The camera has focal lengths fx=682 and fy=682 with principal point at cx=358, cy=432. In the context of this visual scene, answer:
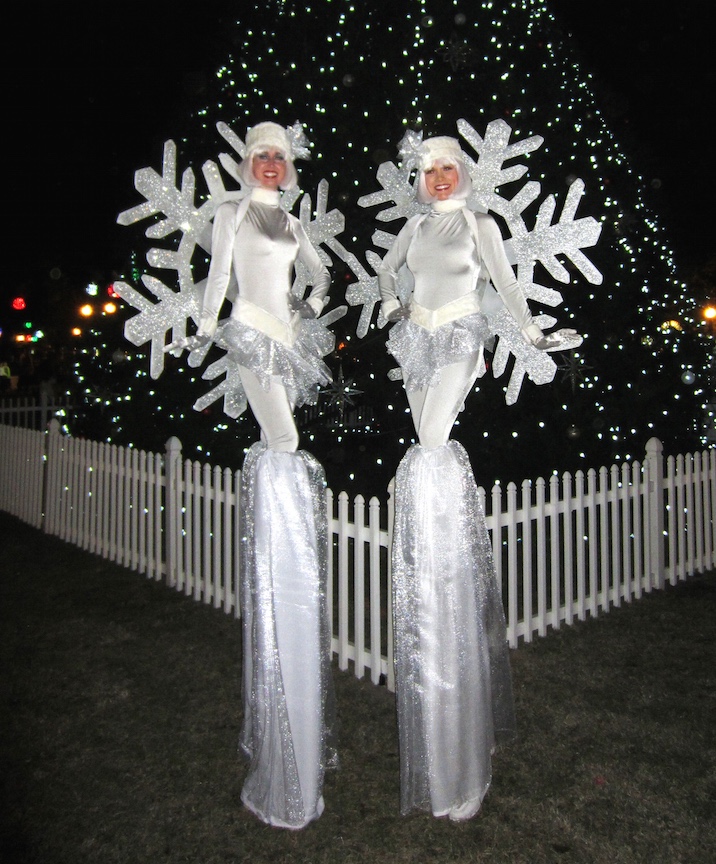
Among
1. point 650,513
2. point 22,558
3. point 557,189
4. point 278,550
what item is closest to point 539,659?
point 650,513

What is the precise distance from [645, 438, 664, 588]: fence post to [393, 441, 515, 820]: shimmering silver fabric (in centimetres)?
327

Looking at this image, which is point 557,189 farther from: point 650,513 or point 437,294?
point 437,294

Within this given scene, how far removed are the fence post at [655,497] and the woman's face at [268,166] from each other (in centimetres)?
384

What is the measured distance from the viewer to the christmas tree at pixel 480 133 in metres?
5.40

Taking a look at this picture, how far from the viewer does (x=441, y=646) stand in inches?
98.0

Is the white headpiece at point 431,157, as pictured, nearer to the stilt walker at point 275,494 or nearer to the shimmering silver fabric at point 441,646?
the stilt walker at point 275,494

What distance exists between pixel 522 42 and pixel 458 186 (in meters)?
4.01

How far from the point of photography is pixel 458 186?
8.29 ft

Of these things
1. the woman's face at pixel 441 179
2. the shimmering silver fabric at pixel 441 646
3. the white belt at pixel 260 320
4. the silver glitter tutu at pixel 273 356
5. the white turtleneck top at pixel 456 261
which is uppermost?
the woman's face at pixel 441 179

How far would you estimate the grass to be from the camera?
2.46 m

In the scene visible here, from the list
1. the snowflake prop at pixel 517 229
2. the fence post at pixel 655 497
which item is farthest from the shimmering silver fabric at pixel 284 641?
the fence post at pixel 655 497

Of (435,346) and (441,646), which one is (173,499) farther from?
(435,346)

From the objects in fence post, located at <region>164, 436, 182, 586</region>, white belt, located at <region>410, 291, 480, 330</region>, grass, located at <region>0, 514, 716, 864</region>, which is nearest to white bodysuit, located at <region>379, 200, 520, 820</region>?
white belt, located at <region>410, 291, 480, 330</region>

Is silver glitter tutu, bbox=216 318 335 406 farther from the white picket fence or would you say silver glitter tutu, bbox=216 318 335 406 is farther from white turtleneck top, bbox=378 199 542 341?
the white picket fence
